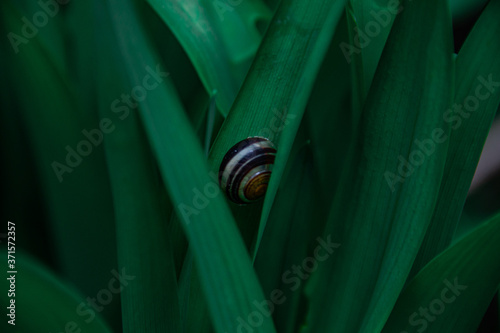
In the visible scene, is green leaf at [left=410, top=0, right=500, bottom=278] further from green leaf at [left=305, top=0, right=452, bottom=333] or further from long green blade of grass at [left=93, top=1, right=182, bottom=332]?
long green blade of grass at [left=93, top=1, right=182, bottom=332]

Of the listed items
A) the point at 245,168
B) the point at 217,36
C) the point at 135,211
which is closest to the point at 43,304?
the point at 135,211

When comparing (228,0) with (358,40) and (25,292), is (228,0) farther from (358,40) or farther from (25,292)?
(25,292)

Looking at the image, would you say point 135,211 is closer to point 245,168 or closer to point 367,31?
point 245,168

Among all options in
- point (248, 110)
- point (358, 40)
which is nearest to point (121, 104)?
point (248, 110)

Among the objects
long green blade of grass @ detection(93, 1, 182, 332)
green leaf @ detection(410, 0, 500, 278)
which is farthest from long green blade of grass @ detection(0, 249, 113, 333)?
green leaf @ detection(410, 0, 500, 278)

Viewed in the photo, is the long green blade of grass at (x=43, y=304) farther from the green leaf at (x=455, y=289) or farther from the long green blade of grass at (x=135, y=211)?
the green leaf at (x=455, y=289)
